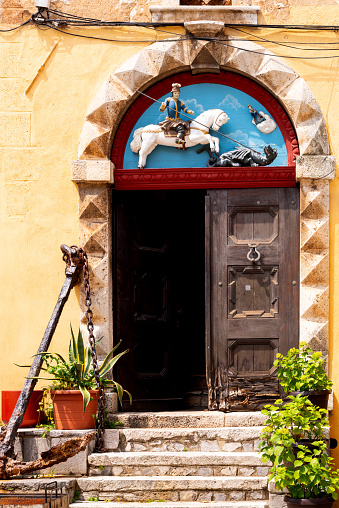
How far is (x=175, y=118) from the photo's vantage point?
7.70 m

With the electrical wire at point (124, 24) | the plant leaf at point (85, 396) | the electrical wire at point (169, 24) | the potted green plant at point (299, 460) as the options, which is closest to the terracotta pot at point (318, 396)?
the potted green plant at point (299, 460)

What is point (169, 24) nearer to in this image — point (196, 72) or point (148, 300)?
point (196, 72)

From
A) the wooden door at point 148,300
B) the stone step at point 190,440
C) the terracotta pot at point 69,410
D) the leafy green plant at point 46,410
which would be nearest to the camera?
the terracotta pot at point 69,410

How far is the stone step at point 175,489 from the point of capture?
6492 mm

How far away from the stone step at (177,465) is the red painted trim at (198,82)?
264 cm

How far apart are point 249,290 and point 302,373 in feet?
3.93

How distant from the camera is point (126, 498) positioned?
6.53 m

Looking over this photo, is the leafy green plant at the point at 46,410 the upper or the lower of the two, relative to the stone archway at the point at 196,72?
lower

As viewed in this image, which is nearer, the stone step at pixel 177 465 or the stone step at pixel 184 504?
the stone step at pixel 184 504

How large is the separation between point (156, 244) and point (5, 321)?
1.84 meters

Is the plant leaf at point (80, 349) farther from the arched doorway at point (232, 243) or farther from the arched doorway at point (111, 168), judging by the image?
the arched doorway at point (232, 243)

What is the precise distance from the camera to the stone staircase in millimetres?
6492

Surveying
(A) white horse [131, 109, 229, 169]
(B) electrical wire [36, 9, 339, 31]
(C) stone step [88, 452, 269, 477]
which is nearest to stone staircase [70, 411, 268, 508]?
(C) stone step [88, 452, 269, 477]

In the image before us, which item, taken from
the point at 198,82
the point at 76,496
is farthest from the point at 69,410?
the point at 198,82
